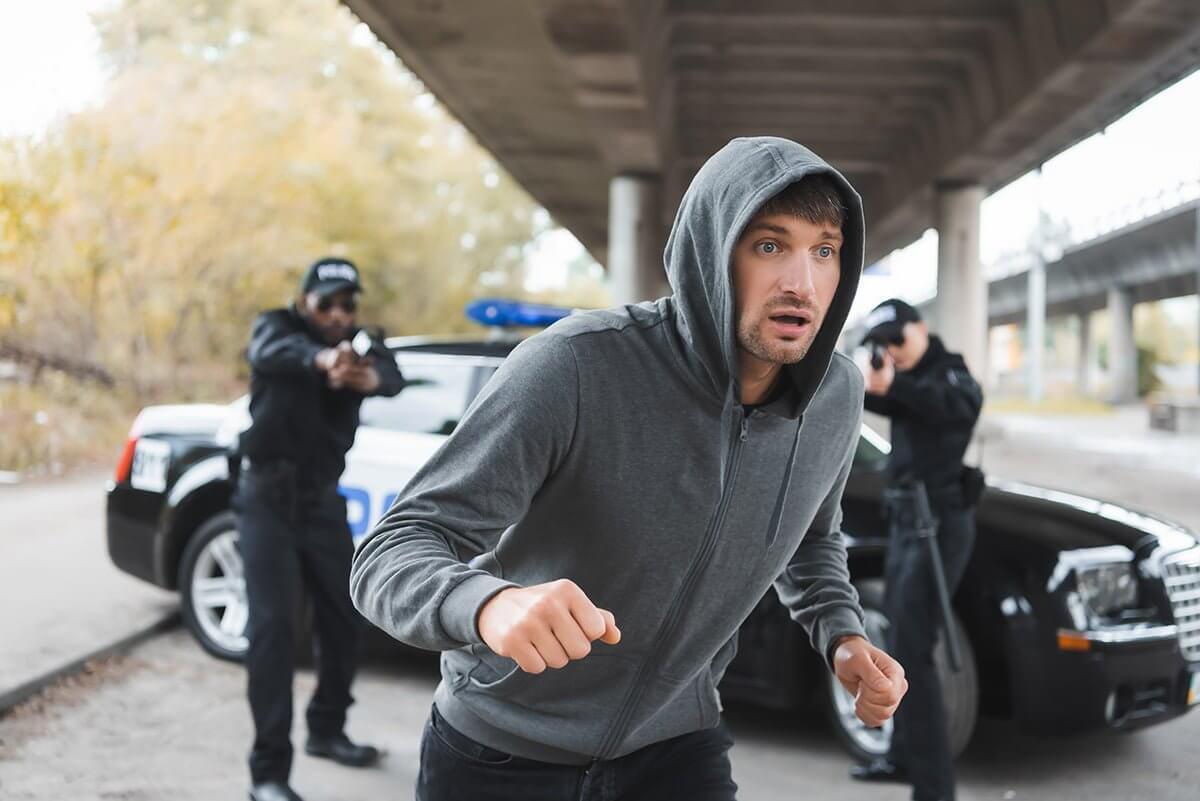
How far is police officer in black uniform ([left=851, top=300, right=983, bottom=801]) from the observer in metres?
4.45

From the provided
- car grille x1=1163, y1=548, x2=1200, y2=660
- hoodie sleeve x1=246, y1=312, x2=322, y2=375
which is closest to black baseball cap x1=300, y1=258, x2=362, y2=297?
hoodie sleeve x1=246, y1=312, x2=322, y2=375

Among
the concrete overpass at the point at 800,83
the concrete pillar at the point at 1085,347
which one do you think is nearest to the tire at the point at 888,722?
the concrete overpass at the point at 800,83

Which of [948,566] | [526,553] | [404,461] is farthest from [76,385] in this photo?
[526,553]

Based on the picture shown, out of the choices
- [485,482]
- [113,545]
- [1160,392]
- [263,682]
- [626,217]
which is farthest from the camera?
[1160,392]

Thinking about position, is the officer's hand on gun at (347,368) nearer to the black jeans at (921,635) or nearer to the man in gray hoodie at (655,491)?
the black jeans at (921,635)

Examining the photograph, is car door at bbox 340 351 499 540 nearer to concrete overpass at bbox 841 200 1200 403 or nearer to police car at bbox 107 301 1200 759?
police car at bbox 107 301 1200 759

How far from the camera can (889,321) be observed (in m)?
4.70

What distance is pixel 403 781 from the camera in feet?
15.6

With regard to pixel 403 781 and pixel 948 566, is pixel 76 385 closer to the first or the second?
pixel 403 781

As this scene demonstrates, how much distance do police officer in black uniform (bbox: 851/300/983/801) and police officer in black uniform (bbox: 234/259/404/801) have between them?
191 centimetres

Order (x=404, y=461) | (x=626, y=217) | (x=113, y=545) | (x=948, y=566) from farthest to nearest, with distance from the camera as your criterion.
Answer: (x=626, y=217), (x=113, y=545), (x=404, y=461), (x=948, y=566)

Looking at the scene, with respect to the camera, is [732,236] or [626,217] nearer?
[732,236]

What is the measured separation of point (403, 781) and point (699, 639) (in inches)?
120

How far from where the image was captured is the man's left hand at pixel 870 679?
2.10 m
